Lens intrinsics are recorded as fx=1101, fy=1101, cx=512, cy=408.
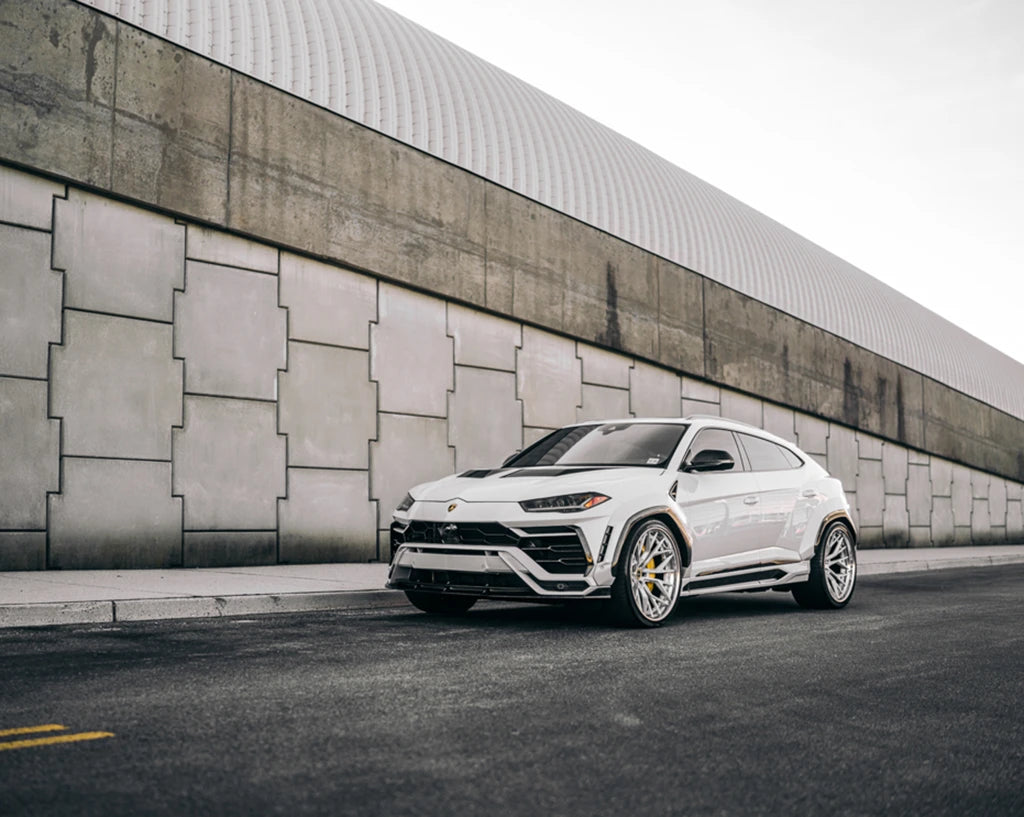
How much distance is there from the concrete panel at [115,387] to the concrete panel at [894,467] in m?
18.3

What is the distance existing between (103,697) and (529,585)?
332 centimetres

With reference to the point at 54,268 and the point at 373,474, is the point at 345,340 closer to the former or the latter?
the point at 373,474

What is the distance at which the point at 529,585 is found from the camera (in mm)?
7488

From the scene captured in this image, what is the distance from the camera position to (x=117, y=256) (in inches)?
458

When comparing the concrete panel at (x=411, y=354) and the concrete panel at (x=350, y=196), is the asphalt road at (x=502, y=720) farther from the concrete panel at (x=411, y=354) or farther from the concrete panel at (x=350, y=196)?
the concrete panel at (x=350, y=196)

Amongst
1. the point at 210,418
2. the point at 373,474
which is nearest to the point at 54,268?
the point at 210,418

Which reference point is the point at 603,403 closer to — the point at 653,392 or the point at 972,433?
the point at 653,392

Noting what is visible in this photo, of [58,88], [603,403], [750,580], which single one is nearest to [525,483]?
[750,580]

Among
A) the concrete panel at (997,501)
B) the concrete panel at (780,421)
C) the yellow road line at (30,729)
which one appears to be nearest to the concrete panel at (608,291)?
the concrete panel at (780,421)

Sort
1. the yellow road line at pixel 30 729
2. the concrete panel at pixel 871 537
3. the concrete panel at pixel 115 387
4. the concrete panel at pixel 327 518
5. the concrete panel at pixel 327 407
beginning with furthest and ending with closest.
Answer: the concrete panel at pixel 871 537
the concrete panel at pixel 327 407
the concrete panel at pixel 327 518
the concrete panel at pixel 115 387
the yellow road line at pixel 30 729

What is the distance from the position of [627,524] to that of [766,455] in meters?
2.34

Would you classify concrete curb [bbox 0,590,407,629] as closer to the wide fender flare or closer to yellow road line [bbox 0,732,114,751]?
the wide fender flare

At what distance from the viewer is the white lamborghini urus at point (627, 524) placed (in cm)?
755

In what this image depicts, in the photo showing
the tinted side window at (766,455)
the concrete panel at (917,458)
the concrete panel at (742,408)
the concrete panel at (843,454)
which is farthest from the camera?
the concrete panel at (917,458)
